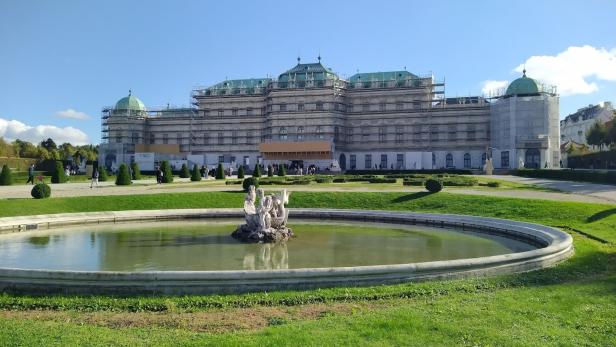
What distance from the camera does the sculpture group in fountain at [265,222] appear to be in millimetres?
19266

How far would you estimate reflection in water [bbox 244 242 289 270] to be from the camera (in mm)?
14633

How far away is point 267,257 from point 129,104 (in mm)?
95548

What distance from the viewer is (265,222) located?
1959 centimetres

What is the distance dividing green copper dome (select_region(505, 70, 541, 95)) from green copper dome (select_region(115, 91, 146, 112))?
70.6 m

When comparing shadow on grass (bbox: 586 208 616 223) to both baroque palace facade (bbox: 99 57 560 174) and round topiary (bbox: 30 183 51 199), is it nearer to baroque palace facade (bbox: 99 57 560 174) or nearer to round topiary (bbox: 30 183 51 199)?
round topiary (bbox: 30 183 51 199)

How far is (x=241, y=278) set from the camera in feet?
36.6

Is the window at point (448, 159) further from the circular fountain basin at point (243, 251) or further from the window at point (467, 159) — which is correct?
the circular fountain basin at point (243, 251)

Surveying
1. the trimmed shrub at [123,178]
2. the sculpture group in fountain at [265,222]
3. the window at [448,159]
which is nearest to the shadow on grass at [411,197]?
the sculpture group in fountain at [265,222]

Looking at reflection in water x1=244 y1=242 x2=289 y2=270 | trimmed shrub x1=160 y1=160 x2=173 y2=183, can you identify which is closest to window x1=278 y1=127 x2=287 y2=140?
trimmed shrub x1=160 y1=160 x2=173 y2=183

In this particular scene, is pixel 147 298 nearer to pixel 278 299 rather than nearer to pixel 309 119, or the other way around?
pixel 278 299

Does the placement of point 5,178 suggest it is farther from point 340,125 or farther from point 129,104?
point 129,104

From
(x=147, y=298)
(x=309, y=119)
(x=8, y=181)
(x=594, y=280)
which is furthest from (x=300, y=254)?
(x=309, y=119)

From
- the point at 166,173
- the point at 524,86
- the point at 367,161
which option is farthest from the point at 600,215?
the point at 367,161

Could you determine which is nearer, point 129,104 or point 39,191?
point 39,191
